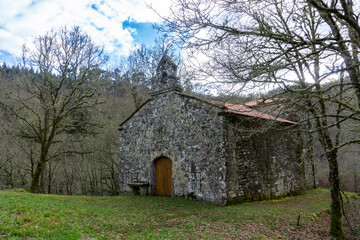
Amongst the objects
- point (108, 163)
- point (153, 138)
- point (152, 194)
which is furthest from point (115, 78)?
point (152, 194)

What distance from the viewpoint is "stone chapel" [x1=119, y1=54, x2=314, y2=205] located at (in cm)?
1089

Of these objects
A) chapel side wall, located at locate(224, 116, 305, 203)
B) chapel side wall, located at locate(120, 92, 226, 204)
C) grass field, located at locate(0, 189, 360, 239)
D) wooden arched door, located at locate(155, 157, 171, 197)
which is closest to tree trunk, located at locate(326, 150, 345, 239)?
grass field, located at locate(0, 189, 360, 239)

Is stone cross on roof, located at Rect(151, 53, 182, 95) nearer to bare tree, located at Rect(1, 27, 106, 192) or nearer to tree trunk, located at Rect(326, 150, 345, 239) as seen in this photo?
bare tree, located at Rect(1, 27, 106, 192)

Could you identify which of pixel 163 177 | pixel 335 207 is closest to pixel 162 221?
pixel 163 177

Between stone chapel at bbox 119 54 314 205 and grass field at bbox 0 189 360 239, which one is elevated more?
stone chapel at bbox 119 54 314 205

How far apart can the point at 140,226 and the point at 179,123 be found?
6025mm

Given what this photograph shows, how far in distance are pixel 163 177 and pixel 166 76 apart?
538 centimetres

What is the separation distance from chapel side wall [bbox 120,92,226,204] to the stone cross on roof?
45cm

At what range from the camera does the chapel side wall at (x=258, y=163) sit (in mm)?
10922

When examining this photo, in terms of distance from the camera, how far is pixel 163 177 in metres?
12.9

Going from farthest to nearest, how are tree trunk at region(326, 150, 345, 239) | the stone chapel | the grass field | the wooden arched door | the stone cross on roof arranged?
1. the stone cross on roof
2. the wooden arched door
3. the stone chapel
4. tree trunk at region(326, 150, 345, 239)
5. the grass field

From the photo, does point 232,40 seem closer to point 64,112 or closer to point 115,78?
point 64,112

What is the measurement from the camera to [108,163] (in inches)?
757

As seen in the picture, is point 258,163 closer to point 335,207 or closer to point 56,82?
point 335,207
